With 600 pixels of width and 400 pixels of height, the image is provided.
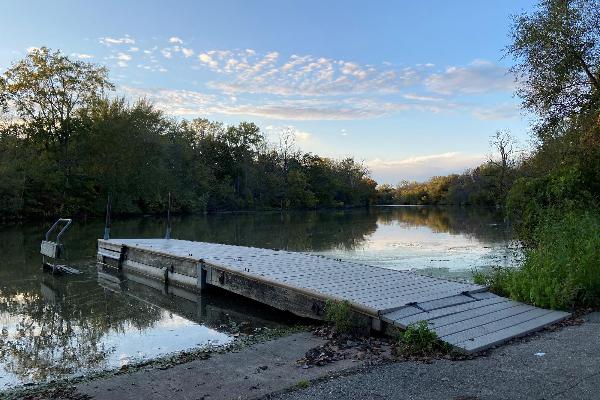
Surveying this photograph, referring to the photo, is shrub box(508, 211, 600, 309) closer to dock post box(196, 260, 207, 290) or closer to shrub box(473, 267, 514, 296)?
shrub box(473, 267, 514, 296)

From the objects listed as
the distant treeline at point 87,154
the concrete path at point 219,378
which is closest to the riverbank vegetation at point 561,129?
the concrete path at point 219,378

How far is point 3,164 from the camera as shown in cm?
2942

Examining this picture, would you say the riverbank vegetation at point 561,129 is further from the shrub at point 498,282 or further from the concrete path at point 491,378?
the concrete path at point 491,378

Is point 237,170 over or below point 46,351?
over

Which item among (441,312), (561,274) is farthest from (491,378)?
(561,274)

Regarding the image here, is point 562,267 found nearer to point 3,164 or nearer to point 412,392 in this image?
point 412,392

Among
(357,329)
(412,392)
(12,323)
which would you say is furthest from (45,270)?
(412,392)

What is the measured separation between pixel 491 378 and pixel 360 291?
3.17 meters

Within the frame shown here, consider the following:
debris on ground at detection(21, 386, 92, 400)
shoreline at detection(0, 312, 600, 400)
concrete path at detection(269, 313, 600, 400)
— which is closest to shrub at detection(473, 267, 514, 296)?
shoreline at detection(0, 312, 600, 400)

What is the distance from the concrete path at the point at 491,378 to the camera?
12.6 ft

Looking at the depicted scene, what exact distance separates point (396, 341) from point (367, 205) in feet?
284

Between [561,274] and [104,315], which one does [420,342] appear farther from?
[104,315]

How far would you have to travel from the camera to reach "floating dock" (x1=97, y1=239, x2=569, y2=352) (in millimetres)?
5871

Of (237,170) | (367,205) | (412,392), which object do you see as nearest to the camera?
(412,392)
